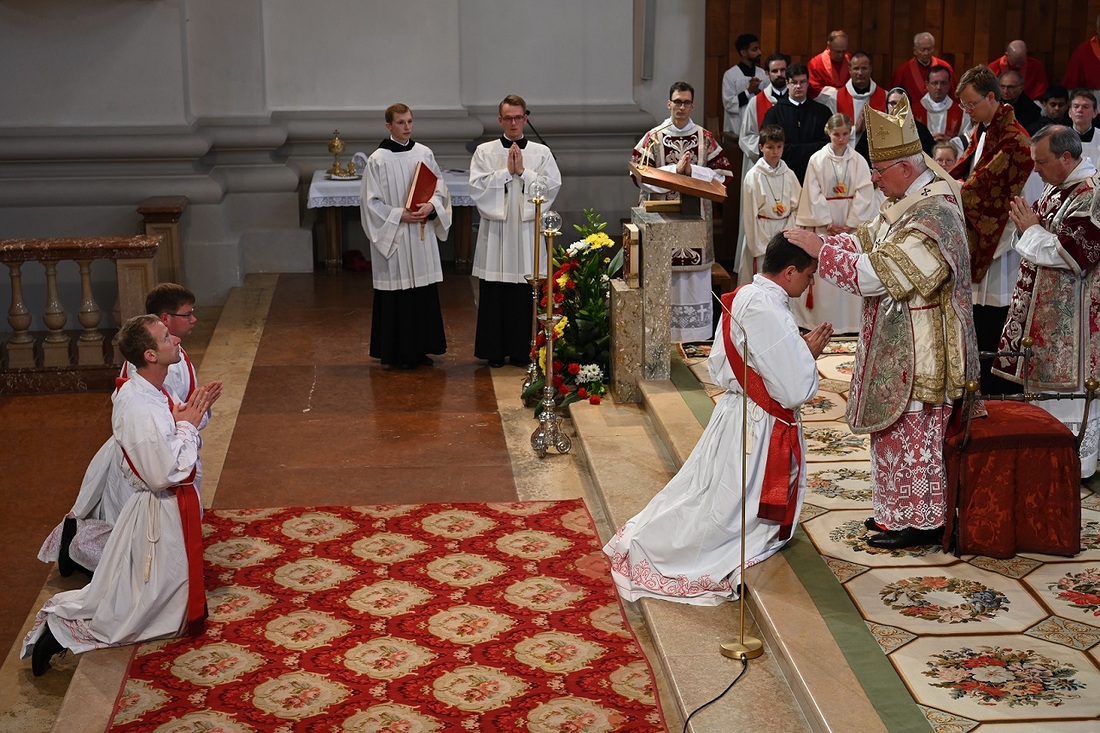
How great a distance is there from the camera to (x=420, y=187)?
8516 mm

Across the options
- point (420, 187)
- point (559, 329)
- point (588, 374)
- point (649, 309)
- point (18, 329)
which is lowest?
point (588, 374)

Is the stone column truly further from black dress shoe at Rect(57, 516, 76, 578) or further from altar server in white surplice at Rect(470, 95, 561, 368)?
black dress shoe at Rect(57, 516, 76, 578)

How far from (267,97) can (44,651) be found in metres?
7.69

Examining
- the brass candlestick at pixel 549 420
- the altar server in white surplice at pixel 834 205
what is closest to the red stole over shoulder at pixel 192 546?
the brass candlestick at pixel 549 420

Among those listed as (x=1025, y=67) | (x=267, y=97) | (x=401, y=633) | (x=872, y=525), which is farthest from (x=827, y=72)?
(x=401, y=633)

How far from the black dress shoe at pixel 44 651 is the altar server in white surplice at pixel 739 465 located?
7.07ft

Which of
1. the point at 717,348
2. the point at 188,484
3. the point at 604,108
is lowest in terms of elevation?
the point at 188,484

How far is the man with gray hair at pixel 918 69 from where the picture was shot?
1123 centimetres

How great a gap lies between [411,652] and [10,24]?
784 cm

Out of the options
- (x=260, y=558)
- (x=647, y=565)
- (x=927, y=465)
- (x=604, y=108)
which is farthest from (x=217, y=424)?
(x=604, y=108)

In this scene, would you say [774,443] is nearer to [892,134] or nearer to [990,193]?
[892,134]

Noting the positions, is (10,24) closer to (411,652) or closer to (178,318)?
(178,318)

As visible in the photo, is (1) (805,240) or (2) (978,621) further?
(1) (805,240)

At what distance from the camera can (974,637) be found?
14.6ft
